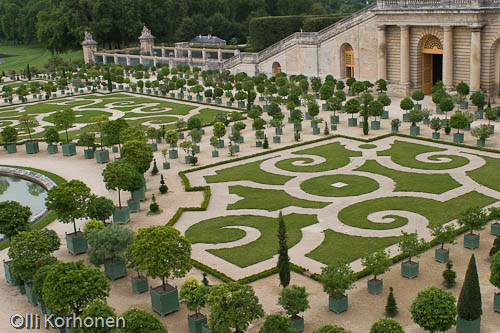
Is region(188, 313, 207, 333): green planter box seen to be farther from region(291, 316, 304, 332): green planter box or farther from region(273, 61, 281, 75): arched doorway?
region(273, 61, 281, 75): arched doorway

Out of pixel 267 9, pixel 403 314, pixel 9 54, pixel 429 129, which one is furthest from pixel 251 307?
pixel 9 54

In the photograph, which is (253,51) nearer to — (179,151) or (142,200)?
(179,151)

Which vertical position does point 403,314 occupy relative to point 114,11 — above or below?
below

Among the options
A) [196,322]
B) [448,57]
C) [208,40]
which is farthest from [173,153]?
[208,40]

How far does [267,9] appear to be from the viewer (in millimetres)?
120188

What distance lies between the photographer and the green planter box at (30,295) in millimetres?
25706

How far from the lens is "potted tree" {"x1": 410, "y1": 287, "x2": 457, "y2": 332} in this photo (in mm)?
20891

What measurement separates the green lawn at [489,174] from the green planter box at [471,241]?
26.5 feet

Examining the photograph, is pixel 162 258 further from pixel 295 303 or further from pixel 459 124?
pixel 459 124

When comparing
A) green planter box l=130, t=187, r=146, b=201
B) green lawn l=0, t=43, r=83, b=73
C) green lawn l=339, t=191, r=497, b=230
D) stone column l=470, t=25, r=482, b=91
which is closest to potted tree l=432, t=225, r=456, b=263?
green lawn l=339, t=191, r=497, b=230

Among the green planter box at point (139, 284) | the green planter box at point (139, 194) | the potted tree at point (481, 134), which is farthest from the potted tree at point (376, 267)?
the potted tree at point (481, 134)

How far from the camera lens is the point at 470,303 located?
2144 centimetres

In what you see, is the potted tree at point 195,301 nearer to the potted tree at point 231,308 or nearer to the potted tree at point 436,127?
the potted tree at point 231,308

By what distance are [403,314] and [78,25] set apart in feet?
316
